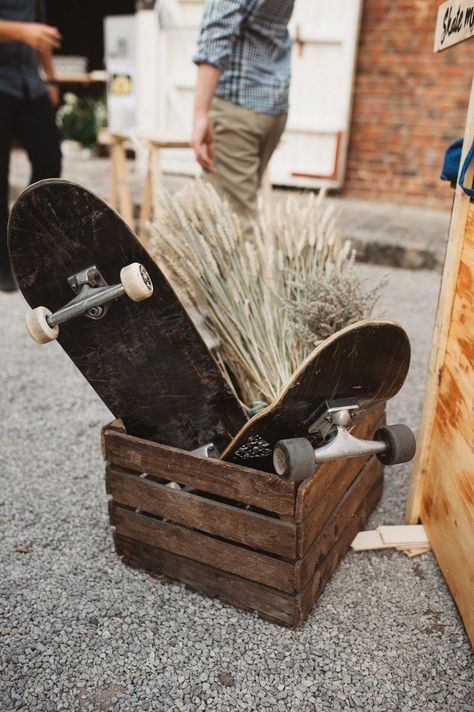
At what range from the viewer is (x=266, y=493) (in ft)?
4.43

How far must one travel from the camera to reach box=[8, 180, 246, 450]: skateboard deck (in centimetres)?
132

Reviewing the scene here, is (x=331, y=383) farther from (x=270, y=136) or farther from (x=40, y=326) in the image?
(x=270, y=136)

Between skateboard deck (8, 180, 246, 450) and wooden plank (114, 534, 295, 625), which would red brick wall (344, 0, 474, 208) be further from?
wooden plank (114, 534, 295, 625)

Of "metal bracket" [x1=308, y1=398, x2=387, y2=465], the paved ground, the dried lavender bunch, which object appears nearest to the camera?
"metal bracket" [x1=308, y1=398, x2=387, y2=465]

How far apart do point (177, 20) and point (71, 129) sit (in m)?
2.76

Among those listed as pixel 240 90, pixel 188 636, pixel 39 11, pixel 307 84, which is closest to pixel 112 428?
pixel 188 636

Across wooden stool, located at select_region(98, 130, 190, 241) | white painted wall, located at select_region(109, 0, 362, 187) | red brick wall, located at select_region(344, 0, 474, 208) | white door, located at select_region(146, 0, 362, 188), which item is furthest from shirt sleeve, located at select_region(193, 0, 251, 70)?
red brick wall, located at select_region(344, 0, 474, 208)

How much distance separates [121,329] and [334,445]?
1.76 feet

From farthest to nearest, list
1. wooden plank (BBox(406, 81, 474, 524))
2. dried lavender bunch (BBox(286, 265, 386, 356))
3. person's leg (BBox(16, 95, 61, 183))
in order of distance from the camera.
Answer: person's leg (BBox(16, 95, 61, 183)), dried lavender bunch (BBox(286, 265, 386, 356)), wooden plank (BBox(406, 81, 474, 524))

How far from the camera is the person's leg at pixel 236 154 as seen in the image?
2.50 metres

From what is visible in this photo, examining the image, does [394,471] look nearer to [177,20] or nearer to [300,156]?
[300,156]

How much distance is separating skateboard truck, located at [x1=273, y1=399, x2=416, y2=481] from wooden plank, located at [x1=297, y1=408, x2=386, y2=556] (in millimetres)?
85

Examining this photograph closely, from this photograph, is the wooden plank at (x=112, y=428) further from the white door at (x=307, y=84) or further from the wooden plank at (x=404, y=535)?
the white door at (x=307, y=84)

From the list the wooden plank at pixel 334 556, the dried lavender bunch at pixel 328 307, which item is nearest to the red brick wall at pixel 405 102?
the dried lavender bunch at pixel 328 307
